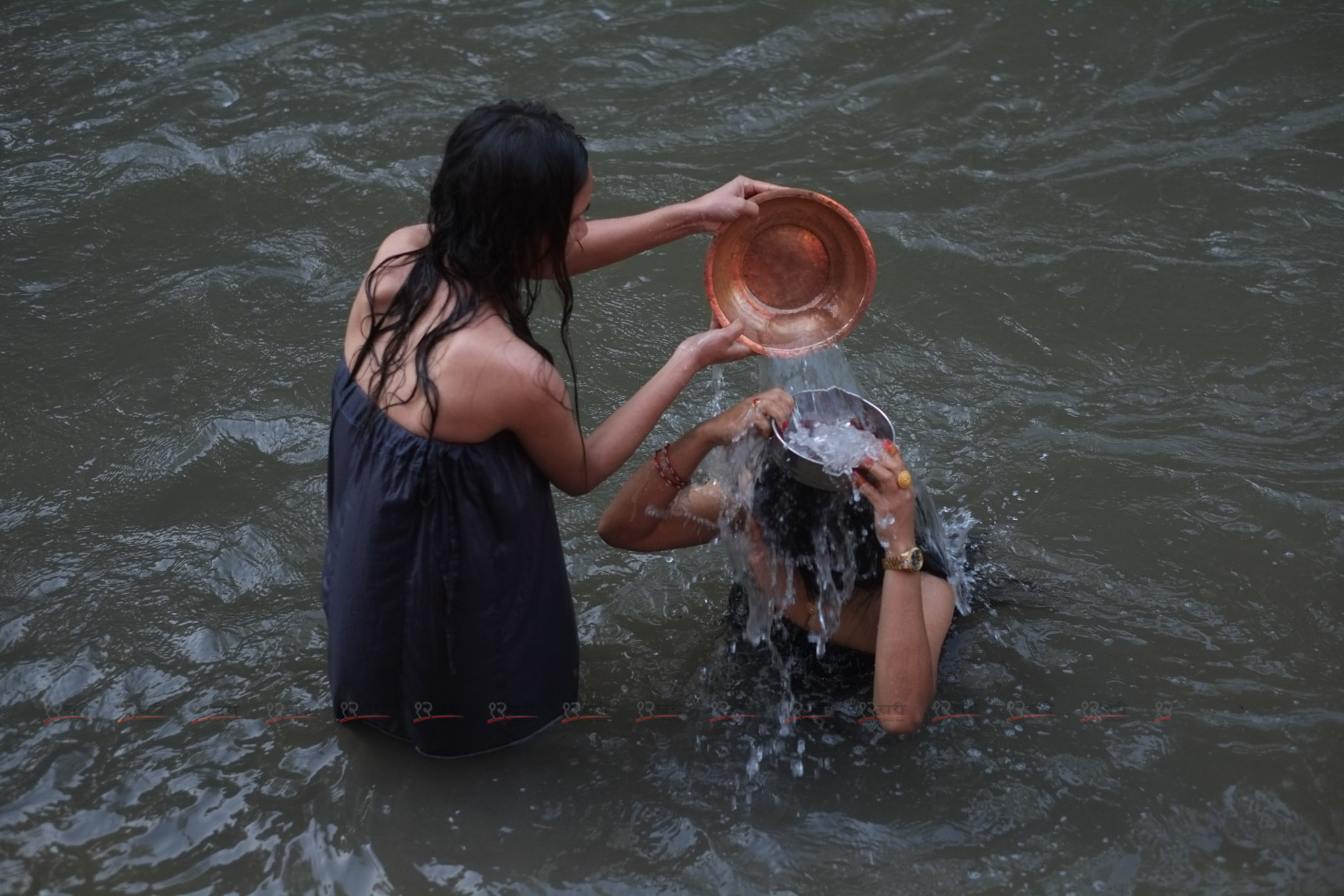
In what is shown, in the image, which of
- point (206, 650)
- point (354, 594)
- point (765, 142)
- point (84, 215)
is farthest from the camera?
point (765, 142)

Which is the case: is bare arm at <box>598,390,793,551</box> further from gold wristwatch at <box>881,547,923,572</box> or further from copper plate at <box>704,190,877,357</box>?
gold wristwatch at <box>881,547,923,572</box>

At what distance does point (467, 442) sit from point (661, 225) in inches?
35.7

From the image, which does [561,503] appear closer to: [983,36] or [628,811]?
[628,811]

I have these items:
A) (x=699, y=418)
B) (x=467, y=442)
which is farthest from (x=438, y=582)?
(x=699, y=418)

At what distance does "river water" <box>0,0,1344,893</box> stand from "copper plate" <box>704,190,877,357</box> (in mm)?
911

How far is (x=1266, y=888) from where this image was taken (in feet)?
9.18

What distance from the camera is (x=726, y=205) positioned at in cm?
292

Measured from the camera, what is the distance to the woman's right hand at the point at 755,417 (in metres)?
2.76

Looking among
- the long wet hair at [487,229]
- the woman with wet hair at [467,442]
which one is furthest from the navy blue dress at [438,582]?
the long wet hair at [487,229]

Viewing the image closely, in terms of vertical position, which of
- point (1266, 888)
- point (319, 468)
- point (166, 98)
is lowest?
point (1266, 888)

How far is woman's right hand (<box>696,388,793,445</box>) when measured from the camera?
9.05 feet

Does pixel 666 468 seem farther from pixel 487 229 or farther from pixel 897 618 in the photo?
pixel 487 229

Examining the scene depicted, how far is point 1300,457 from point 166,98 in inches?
210

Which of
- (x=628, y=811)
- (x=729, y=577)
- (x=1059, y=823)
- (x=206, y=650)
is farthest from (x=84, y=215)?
(x=1059, y=823)
